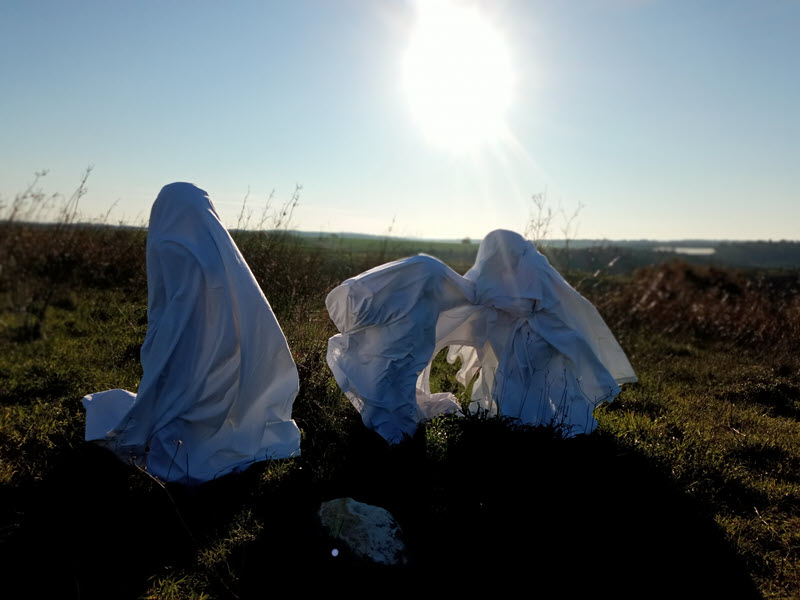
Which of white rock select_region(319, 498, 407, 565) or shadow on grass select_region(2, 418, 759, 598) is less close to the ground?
white rock select_region(319, 498, 407, 565)

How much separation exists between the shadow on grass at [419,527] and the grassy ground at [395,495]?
1 cm

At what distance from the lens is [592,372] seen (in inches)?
197

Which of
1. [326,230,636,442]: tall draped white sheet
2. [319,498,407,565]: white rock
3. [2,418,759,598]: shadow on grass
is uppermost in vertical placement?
[326,230,636,442]: tall draped white sheet

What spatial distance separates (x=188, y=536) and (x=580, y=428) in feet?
11.2

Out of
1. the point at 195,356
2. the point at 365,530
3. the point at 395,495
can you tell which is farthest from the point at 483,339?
the point at 195,356

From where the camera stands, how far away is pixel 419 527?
3.47 meters

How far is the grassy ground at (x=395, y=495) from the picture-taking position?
9.97 ft

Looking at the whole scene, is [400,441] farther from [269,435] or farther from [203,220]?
[203,220]

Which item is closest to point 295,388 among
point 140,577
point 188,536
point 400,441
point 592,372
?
point 400,441

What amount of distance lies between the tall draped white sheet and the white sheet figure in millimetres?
837

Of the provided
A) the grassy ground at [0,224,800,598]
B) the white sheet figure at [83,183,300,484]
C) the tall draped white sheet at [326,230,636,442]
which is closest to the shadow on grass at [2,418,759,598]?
the grassy ground at [0,224,800,598]

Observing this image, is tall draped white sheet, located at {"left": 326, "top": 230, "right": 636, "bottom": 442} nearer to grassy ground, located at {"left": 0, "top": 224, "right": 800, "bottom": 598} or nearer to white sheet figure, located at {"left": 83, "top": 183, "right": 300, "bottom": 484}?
grassy ground, located at {"left": 0, "top": 224, "right": 800, "bottom": 598}

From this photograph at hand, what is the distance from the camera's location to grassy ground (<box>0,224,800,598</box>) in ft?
9.97

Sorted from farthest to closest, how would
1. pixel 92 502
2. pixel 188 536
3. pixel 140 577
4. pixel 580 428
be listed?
1. pixel 580 428
2. pixel 92 502
3. pixel 188 536
4. pixel 140 577
